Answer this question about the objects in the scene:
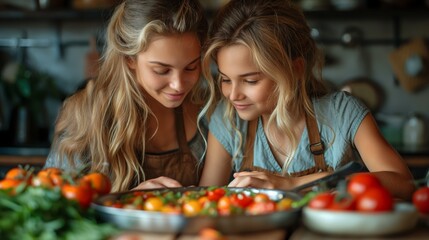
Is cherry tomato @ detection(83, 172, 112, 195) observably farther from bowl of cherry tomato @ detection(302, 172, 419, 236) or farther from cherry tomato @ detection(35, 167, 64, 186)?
bowl of cherry tomato @ detection(302, 172, 419, 236)

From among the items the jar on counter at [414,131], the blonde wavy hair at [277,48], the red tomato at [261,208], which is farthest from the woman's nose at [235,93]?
the jar on counter at [414,131]

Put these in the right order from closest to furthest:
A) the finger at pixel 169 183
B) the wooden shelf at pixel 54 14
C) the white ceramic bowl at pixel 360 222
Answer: the white ceramic bowl at pixel 360 222
the finger at pixel 169 183
the wooden shelf at pixel 54 14

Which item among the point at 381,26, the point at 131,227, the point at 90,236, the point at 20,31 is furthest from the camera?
the point at 20,31

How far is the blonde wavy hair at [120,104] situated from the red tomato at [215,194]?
2.14 feet

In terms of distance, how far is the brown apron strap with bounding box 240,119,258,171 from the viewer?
2.51 meters

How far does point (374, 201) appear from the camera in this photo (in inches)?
58.5

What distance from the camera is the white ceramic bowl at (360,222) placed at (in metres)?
1.45

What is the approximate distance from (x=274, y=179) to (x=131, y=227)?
2.10 feet

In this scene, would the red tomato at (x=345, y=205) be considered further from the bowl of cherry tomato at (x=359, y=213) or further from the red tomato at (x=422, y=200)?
the red tomato at (x=422, y=200)

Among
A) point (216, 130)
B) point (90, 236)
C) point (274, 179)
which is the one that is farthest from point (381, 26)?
point (90, 236)

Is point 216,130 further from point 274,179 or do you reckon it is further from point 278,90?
point 274,179

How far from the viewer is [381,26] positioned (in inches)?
172

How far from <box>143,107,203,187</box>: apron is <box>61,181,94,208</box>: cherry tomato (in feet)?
2.94

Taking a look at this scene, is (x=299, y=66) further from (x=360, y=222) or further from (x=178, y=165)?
(x=360, y=222)
